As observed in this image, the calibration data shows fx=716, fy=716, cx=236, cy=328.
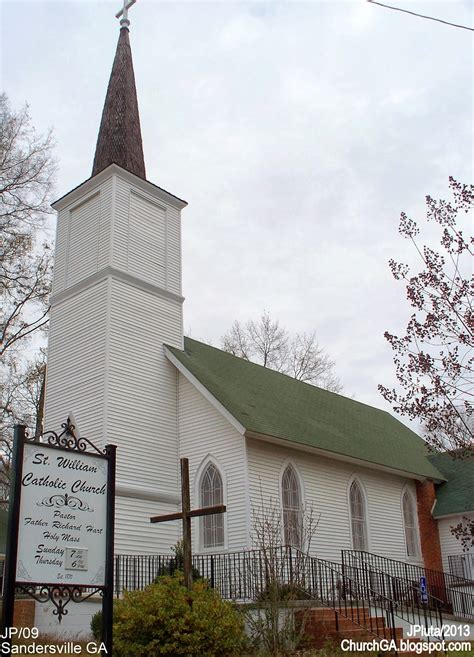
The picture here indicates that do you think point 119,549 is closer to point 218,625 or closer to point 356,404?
point 218,625

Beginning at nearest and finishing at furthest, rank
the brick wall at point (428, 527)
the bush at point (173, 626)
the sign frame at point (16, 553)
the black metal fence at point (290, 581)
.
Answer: the sign frame at point (16, 553)
the bush at point (173, 626)
the black metal fence at point (290, 581)
the brick wall at point (428, 527)

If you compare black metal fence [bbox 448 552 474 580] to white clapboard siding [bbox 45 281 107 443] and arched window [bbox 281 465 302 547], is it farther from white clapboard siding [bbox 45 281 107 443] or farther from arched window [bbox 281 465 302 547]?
white clapboard siding [bbox 45 281 107 443]

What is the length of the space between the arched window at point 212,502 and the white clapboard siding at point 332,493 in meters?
1.05

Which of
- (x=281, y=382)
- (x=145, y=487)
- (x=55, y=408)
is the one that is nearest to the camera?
(x=145, y=487)

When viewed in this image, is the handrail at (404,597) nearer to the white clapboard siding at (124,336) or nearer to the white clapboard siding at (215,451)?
the white clapboard siding at (215,451)

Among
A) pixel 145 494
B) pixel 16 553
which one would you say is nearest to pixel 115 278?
pixel 145 494

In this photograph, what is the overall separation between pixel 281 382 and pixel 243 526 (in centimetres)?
833

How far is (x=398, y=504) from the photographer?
2258 cm

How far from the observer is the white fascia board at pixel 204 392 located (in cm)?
1678

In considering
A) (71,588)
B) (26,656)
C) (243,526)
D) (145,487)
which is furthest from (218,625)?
(145,487)

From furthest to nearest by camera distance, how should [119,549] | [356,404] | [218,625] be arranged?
[356,404]
[119,549]
[218,625]

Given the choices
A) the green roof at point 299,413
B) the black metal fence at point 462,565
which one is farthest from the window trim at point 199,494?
the black metal fence at point 462,565

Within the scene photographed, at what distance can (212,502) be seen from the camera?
17594 mm

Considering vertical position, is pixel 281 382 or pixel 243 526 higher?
pixel 281 382
